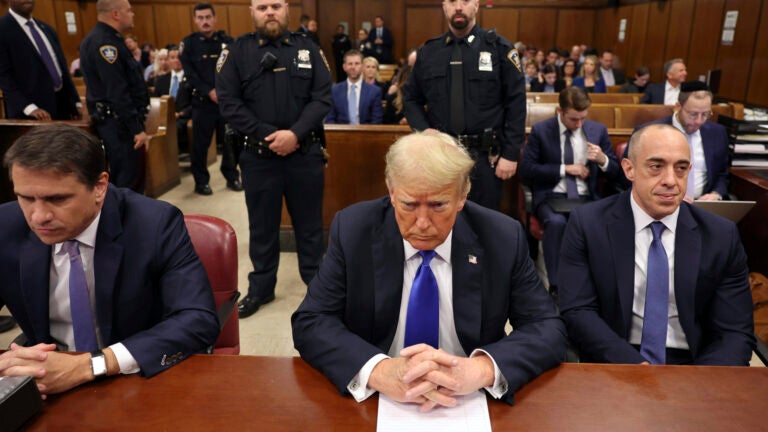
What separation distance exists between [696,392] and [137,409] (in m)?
1.18

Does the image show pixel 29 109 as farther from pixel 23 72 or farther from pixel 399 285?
pixel 399 285

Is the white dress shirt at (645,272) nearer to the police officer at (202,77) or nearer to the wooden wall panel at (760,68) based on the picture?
the police officer at (202,77)

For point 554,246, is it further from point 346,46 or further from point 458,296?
point 346,46

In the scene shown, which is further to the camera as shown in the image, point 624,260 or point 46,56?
point 46,56

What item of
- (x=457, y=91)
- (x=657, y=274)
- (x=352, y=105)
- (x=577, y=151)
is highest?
(x=457, y=91)

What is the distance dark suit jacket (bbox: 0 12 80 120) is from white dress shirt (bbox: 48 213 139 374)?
3414mm

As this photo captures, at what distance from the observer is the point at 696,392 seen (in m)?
1.24

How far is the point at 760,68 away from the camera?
7.35 meters

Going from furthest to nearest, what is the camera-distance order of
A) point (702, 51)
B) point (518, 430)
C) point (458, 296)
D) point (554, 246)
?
point (702, 51)
point (554, 246)
point (458, 296)
point (518, 430)

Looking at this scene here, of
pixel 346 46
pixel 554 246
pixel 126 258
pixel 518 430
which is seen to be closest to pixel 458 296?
pixel 518 430

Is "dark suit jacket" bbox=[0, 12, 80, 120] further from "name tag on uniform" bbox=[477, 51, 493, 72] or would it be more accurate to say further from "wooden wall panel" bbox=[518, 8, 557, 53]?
"wooden wall panel" bbox=[518, 8, 557, 53]

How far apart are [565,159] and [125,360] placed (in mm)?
3015

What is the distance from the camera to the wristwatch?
1.28 meters

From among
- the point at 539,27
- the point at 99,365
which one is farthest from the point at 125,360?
the point at 539,27
